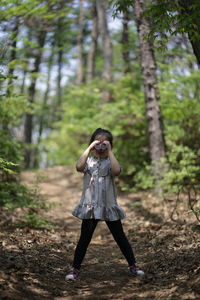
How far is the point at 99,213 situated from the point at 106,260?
61.5 inches

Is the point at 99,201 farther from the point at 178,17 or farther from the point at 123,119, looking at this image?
the point at 123,119

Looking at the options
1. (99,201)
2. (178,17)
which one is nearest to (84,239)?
(99,201)

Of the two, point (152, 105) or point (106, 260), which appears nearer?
point (106, 260)

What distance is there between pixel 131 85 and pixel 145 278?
9002mm

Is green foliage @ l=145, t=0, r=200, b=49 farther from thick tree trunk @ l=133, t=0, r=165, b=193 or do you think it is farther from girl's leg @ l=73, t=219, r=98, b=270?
thick tree trunk @ l=133, t=0, r=165, b=193

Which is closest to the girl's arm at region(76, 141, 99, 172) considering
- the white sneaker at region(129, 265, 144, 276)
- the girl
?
the girl

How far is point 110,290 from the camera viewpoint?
12.2 ft

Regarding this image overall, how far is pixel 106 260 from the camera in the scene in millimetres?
5168

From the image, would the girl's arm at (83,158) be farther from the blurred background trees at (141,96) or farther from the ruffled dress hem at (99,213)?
the blurred background trees at (141,96)

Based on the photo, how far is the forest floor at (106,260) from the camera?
11.5ft

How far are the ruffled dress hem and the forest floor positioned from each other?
801 millimetres

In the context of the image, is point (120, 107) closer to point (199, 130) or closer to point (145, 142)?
point (145, 142)

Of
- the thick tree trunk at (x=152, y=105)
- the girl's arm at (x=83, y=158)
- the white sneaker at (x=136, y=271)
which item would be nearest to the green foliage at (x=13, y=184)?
the girl's arm at (x=83, y=158)

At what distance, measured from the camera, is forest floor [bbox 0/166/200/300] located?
349 centimetres
